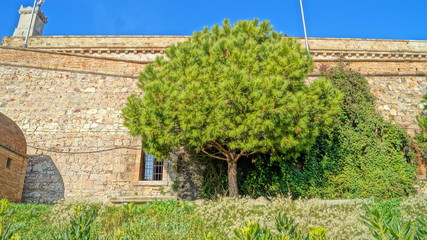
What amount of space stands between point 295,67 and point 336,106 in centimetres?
165

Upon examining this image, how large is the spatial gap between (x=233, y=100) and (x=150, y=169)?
4931 millimetres

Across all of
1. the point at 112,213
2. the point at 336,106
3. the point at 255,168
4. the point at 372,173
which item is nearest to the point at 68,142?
the point at 112,213

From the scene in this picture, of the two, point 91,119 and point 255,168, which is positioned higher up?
point 91,119

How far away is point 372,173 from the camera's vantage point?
33.8 feet

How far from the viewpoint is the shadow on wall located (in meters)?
10.3

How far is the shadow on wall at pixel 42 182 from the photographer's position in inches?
407

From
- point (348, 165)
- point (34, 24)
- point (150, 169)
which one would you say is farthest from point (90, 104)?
point (34, 24)

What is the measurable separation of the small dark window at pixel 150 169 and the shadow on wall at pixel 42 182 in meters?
2.63

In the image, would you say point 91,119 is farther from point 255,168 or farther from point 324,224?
point 324,224

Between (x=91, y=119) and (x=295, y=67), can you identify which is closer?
(x=295, y=67)

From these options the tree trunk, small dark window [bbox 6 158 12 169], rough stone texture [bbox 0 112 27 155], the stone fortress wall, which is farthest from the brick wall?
the tree trunk

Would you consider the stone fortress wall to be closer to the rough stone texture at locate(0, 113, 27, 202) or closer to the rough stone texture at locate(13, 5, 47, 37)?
the rough stone texture at locate(0, 113, 27, 202)

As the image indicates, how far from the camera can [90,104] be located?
11711 mm

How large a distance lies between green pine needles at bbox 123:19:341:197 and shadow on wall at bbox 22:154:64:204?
3965 mm
